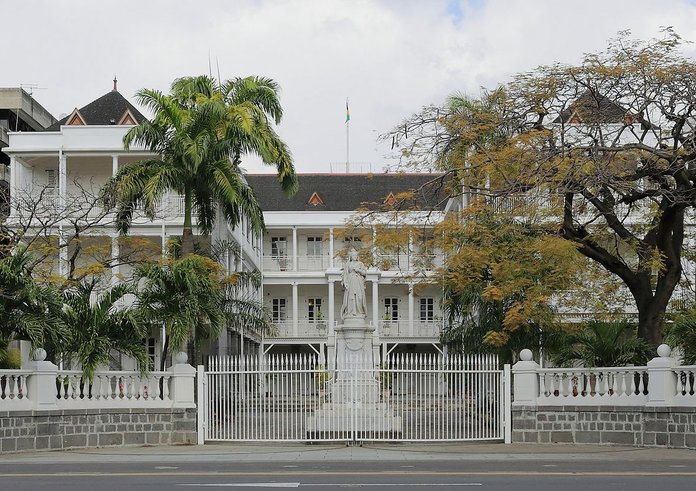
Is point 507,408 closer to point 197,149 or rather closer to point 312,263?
point 197,149

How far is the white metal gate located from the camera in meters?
22.2

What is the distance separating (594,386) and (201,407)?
25.4 feet

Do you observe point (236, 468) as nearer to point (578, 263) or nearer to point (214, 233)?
point (578, 263)

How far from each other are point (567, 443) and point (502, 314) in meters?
7.10

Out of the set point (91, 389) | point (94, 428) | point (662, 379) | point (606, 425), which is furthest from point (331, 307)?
point (662, 379)

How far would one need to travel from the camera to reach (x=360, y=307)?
2572cm

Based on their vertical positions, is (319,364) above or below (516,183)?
below

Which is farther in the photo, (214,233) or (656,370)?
Result: (214,233)

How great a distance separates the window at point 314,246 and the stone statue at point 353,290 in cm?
3170

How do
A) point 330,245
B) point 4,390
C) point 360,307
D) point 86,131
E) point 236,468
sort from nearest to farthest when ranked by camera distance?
point 236,468, point 4,390, point 360,307, point 86,131, point 330,245

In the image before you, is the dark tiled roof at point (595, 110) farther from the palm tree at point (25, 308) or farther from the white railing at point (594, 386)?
the palm tree at point (25, 308)

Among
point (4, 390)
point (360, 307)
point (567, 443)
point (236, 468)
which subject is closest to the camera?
point (236, 468)

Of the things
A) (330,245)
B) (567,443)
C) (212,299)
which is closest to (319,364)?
(212,299)

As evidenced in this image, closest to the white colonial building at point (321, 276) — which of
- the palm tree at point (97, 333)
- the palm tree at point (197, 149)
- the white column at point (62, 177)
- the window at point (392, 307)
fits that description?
the window at point (392, 307)
